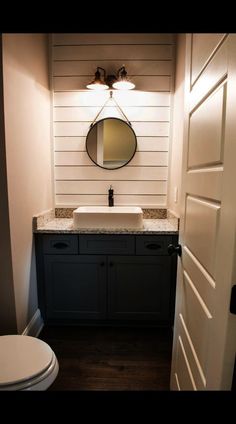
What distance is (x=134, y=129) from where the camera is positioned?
227cm

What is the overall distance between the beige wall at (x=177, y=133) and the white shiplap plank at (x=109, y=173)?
15 centimetres

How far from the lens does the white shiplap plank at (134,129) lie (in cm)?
226

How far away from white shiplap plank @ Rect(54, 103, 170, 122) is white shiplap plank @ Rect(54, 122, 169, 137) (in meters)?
0.05

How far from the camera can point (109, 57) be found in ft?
7.18

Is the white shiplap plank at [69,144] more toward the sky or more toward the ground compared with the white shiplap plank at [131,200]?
more toward the sky

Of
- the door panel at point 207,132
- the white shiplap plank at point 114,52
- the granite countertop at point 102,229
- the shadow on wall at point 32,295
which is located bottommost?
the shadow on wall at point 32,295

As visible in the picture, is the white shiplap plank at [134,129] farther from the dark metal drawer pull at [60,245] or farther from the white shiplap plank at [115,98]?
the dark metal drawer pull at [60,245]

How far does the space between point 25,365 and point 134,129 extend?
2.02m

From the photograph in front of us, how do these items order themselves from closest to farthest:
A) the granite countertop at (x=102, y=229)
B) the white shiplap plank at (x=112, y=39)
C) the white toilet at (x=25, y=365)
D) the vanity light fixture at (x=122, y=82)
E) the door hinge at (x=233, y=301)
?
1. the door hinge at (x=233, y=301)
2. the white toilet at (x=25, y=365)
3. the granite countertop at (x=102, y=229)
4. the vanity light fixture at (x=122, y=82)
5. the white shiplap plank at (x=112, y=39)

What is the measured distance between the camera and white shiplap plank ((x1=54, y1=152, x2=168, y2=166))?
7.53ft

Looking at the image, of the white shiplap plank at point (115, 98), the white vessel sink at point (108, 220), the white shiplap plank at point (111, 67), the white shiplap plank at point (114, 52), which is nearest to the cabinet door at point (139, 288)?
the white vessel sink at point (108, 220)

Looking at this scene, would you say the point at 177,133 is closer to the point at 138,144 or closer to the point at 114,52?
the point at 138,144

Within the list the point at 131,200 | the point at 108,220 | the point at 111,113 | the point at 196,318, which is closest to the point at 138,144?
the point at 111,113

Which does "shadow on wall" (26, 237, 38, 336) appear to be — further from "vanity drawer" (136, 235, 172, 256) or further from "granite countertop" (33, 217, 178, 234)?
"vanity drawer" (136, 235, 172, 256)
